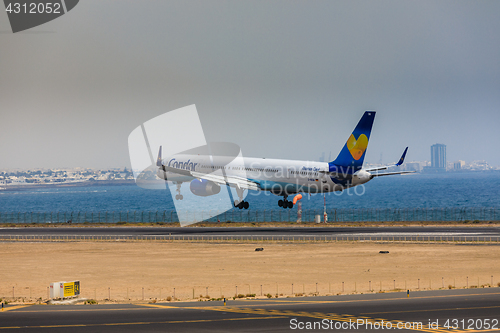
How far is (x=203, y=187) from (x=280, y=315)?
51667 millimetres

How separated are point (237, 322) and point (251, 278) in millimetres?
22794

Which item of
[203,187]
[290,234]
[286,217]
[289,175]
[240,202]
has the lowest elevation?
[286,217]

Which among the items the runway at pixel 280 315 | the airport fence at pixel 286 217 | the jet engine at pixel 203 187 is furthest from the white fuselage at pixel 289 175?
the airport fence at pixel 286 217

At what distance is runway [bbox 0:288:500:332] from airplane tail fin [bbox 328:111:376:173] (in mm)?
35252

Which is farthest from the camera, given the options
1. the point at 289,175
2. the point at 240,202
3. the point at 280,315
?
the point at 240,202

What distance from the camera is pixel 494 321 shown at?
30922mm

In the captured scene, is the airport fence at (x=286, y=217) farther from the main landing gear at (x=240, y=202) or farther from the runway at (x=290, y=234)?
the main landing gear at (x=240, y=202)

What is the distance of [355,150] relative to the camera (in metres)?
76.8

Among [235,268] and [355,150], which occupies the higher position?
[355,150]

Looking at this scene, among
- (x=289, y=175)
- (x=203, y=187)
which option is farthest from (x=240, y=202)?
(x=289, y=175)

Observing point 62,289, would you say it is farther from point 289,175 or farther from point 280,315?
point 289,175

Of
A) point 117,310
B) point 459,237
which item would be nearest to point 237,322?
point 117,310

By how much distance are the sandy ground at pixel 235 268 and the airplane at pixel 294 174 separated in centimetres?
802

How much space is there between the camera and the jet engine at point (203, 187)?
83.5 m
